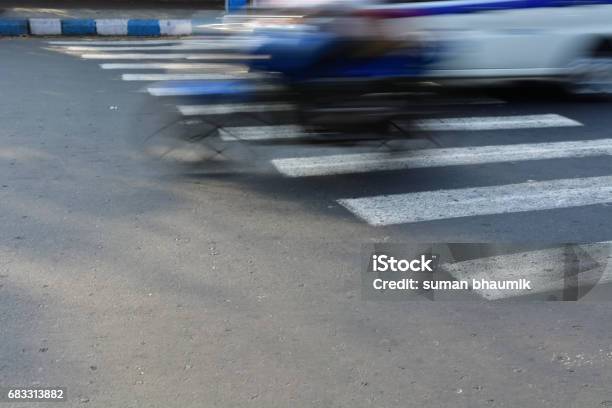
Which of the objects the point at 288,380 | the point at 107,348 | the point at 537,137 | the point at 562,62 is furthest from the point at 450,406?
the point at 562,62

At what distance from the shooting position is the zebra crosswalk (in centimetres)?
577

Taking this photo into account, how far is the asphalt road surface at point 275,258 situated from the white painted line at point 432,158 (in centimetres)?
3

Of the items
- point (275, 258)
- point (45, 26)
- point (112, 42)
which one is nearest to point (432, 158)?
point (275, 258)

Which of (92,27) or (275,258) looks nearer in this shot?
(275,258)

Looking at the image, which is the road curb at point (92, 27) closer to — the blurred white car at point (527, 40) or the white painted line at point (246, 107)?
the blurred white car at point (527, 40)

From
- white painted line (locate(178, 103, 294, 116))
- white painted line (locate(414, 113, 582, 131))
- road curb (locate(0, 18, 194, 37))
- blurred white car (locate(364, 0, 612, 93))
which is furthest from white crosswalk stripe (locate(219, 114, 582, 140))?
road curb (locate(0, 18, 194, 37))

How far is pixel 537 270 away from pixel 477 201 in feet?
4.00

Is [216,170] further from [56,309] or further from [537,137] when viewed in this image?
[537,137]

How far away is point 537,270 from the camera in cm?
477

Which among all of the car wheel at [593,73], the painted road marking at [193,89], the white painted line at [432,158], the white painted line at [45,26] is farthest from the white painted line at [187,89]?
the white painted line at [45,26]

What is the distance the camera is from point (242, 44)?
20.2 feet

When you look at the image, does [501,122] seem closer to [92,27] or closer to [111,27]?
[111,27]

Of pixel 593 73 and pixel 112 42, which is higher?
pixel 593 73

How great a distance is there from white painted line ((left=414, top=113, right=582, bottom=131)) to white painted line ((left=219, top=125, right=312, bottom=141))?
198 cm
